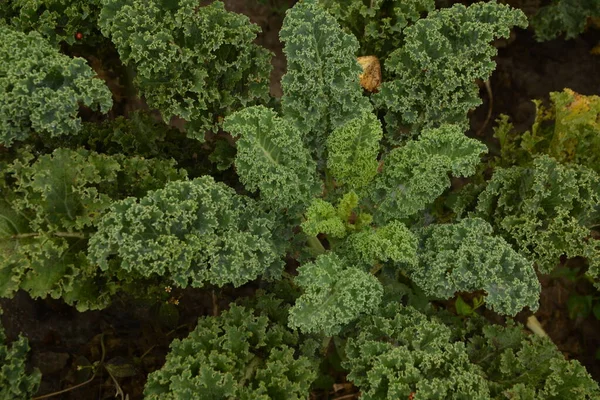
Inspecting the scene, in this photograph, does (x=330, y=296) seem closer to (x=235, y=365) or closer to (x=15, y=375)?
(x=235, y=365)

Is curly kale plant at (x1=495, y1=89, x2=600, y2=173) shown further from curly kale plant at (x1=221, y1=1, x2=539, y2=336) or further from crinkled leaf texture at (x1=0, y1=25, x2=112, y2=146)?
crinkled leaf texture at (x1=0, y1=25, x2=112, y2=146)

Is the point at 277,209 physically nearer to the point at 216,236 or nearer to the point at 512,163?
the point at 216,236

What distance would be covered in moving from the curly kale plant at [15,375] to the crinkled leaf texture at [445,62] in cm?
305

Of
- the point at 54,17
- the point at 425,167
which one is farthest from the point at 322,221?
the point at 54,17

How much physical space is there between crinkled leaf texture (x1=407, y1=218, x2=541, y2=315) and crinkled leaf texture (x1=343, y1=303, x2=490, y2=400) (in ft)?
1.05

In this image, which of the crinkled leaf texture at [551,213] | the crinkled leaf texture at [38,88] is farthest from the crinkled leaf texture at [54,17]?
the crinkled leaf texture at [551,213]

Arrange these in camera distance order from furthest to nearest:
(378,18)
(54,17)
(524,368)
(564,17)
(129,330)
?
1. (564,17)
2. (129,330)
3. (378,18)
4. (54,17)
5. (524,368)

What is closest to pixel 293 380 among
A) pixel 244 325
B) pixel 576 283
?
pixel 244 325

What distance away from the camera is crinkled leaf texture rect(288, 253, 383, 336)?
3.57 m

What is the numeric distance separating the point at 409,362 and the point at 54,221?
2327 mm

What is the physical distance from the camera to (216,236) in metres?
3.64

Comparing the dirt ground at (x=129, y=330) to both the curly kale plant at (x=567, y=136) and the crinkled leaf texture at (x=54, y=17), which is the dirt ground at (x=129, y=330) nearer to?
the curly kale plant at (x=567, y=136)

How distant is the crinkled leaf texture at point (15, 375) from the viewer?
399 centimetres

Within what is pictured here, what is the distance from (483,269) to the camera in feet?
12.0
